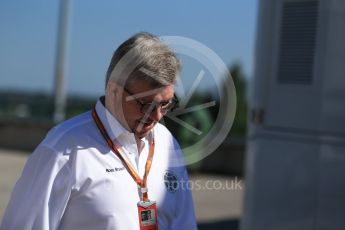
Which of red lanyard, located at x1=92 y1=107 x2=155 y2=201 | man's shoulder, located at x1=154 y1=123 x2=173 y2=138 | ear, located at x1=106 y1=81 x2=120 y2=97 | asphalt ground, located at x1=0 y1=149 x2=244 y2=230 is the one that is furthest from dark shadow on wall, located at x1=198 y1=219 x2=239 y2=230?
ear, located at x1=106 y1=81 x2=120 y2=97

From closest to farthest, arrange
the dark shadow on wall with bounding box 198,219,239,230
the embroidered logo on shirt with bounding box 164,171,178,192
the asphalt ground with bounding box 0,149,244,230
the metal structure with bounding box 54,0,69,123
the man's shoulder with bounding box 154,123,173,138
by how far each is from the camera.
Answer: the embroidered logo on shirt with bounding box 164,171,178,192 < the man's shoulder with bounding box 154,123,173,138 < the dark shadow on wall with bounding box 198,219,239,230 < the asphalt ground with bounding box 0,149,244,230 < the metal structure with bounding box 54,0,69,123

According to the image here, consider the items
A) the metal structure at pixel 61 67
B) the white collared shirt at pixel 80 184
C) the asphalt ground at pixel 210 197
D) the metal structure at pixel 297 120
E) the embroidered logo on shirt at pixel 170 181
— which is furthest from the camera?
the metal structure at pixel 61 67

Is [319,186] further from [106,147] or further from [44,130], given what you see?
[44,130]

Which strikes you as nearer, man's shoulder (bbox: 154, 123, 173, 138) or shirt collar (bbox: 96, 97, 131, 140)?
shirt collar (bbox: 96, 97, 131, 140)

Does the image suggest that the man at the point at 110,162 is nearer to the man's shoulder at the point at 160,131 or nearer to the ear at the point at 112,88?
the ear at the point at 112,88

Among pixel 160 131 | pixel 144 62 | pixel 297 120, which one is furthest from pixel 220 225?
pixel 144 62

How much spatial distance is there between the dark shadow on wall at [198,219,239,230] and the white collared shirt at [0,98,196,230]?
17.6 feet

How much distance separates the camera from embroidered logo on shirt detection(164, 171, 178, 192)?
2.54 m

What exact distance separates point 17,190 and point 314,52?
7.70 ft

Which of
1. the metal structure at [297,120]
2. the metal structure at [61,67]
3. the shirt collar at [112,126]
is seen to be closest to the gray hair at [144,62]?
the shirt collar at [112,126]

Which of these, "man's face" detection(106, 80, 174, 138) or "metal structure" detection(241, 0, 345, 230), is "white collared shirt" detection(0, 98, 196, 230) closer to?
"man's face" detection(106, 80, 174, 138)

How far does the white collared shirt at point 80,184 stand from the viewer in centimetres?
223

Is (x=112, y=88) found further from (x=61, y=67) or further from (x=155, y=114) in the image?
(x=61, y=67)

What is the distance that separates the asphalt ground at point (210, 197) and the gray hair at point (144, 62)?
432 centimetres
